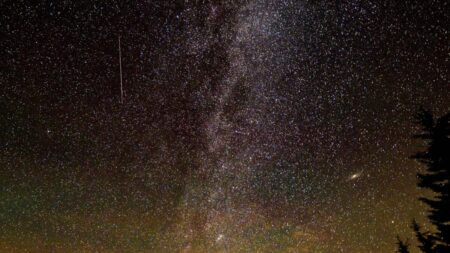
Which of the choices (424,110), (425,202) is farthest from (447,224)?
(424,110)

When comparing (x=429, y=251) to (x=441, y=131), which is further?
(x=429, y=251)

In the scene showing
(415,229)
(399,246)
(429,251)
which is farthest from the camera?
(399,246)

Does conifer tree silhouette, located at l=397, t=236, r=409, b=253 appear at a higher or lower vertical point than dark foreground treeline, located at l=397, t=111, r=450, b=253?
lower

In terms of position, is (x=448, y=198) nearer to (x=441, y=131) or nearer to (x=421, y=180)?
(x=421, y=180)

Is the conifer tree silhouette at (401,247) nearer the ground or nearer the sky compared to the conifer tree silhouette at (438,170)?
nearer the ground

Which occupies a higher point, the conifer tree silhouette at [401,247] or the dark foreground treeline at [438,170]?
the dark foreground treeline at [438,170]

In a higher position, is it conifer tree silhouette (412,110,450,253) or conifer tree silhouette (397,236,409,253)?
conifer tree silhouette (412,110,450,253)

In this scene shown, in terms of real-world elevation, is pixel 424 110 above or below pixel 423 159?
above

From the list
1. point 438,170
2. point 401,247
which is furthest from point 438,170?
point 401,247

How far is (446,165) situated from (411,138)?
1.06m

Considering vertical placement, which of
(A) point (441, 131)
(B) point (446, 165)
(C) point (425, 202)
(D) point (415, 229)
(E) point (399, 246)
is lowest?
(E) point (399, 246)

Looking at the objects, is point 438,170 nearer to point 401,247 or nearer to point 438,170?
point 438,170

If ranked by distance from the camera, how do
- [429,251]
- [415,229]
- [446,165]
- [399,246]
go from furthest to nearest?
1. [399,246]
2. [415,229]
3. [429,251]
4. [446,165]

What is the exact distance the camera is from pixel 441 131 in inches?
390
